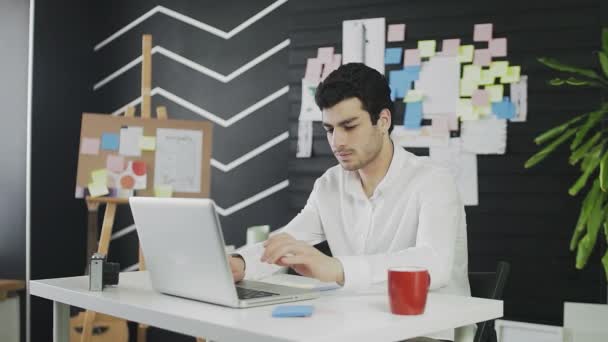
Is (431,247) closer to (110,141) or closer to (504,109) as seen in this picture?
(504,109)

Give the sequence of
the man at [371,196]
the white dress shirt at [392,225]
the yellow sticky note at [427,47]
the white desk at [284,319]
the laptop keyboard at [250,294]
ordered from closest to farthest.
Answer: the white desk at [284,319], the laptop keyboard at [250,294], the white dress shirt at [392,225], the man at [371,196], the yellow sticky note at [427,47]

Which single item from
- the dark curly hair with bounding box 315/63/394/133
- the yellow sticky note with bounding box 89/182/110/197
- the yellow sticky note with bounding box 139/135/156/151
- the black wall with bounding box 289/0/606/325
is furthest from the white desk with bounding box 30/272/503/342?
the yellow sticky note with bounding box 139/135/156/151

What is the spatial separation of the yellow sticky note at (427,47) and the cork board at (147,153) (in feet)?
3.77

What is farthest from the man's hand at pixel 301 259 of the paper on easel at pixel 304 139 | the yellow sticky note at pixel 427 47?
the paper on easel at pixel 304 139

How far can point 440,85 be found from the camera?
10.8ft

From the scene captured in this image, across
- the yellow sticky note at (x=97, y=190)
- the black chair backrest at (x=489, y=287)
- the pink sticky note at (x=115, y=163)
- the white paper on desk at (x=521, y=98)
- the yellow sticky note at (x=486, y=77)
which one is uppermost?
the yellow sticky note at (x=486, y=77)

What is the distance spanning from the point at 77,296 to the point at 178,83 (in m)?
2.63

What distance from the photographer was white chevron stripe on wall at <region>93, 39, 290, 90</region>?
12.7 ft

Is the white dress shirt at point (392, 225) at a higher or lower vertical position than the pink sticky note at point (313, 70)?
lower

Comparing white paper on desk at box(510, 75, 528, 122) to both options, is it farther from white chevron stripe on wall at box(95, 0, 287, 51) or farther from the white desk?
the white desk

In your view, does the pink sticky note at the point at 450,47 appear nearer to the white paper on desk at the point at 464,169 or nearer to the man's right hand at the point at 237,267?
the white paper on desk at the point at 464,169

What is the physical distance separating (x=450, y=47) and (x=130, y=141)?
64.2 inches

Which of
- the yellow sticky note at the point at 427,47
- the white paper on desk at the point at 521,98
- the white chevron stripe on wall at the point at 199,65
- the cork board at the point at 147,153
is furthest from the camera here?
the white chevron stripe on wall at the point at 199,65

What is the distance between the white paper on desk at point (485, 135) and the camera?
314 centimetres
